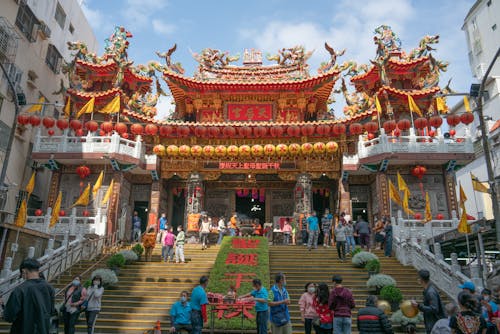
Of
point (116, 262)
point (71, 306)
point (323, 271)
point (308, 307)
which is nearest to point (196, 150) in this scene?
point (116, 262)

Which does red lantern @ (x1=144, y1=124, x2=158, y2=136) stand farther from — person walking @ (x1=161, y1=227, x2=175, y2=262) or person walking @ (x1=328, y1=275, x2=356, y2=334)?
person walking @ (x1=328, y1=275, x2=356, y2=334)

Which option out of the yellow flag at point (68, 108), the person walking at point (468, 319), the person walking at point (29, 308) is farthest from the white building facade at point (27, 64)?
the person walking at point (468, 319)

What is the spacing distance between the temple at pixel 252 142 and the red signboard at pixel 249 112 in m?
0.06

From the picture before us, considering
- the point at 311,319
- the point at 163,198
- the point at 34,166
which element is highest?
the point at 34,166

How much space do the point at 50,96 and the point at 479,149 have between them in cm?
2998

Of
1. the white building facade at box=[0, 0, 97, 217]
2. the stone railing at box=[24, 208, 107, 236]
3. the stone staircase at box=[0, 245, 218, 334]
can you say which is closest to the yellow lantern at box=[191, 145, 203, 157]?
the stone railing at box=[24, 208, 107, 236]

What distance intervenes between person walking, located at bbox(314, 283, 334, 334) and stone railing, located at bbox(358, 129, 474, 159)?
13.2m

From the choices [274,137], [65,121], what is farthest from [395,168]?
[65,121]

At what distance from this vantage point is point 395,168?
760 inches

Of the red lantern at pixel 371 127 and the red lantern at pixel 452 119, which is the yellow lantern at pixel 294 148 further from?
the red lantern at pixel 452 119

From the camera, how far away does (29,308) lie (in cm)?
405

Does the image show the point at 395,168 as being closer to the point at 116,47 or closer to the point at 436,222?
the point at 436,222

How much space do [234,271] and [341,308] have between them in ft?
23.0

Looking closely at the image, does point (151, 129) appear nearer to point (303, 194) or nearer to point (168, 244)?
point (168, 244)
